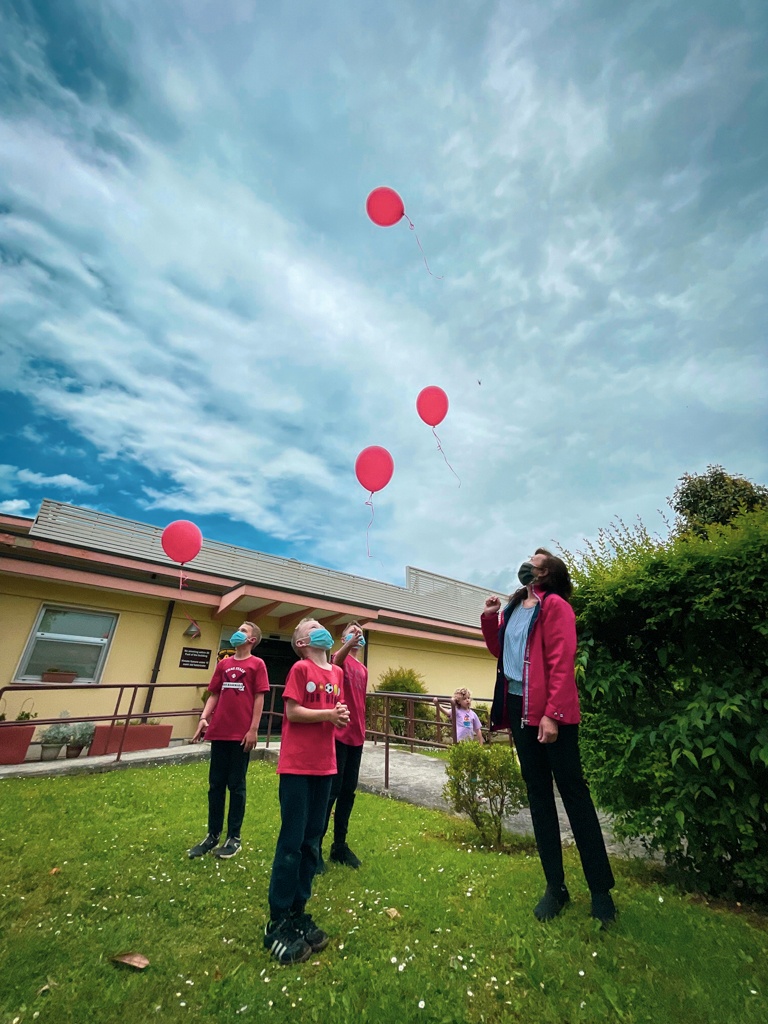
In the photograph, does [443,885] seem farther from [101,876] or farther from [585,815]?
[101,876]

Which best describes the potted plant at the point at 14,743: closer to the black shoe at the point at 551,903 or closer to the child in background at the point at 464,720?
the child in background at the point at 464,720

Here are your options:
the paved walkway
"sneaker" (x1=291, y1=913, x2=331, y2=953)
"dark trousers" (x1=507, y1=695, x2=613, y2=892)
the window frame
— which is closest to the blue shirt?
"dark trousers" (x1=507, y1=695, x2=613, y2=892)

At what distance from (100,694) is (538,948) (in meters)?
9.57

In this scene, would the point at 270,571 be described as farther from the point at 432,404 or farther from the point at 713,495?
the point at 713,495

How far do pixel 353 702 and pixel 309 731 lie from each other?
1094mm

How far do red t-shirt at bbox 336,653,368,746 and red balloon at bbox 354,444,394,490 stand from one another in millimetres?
3655

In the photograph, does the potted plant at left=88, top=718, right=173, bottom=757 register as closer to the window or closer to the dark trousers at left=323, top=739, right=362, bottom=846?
the window

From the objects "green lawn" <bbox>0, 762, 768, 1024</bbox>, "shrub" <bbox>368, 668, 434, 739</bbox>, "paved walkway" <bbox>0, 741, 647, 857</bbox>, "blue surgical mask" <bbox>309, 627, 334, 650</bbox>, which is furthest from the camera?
"shrub" <bbox>368, 668, 434, 739</bbox>

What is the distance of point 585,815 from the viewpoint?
2221mm

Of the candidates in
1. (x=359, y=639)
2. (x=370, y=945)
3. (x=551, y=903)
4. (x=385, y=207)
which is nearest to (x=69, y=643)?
(x=359, y=639)

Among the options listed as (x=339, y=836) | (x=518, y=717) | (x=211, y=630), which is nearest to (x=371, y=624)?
(x=211, y=630)

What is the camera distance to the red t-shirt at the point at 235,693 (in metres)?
3.59

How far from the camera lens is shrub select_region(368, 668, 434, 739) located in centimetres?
1118

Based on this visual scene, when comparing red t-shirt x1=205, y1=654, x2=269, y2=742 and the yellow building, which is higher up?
the yellow building
